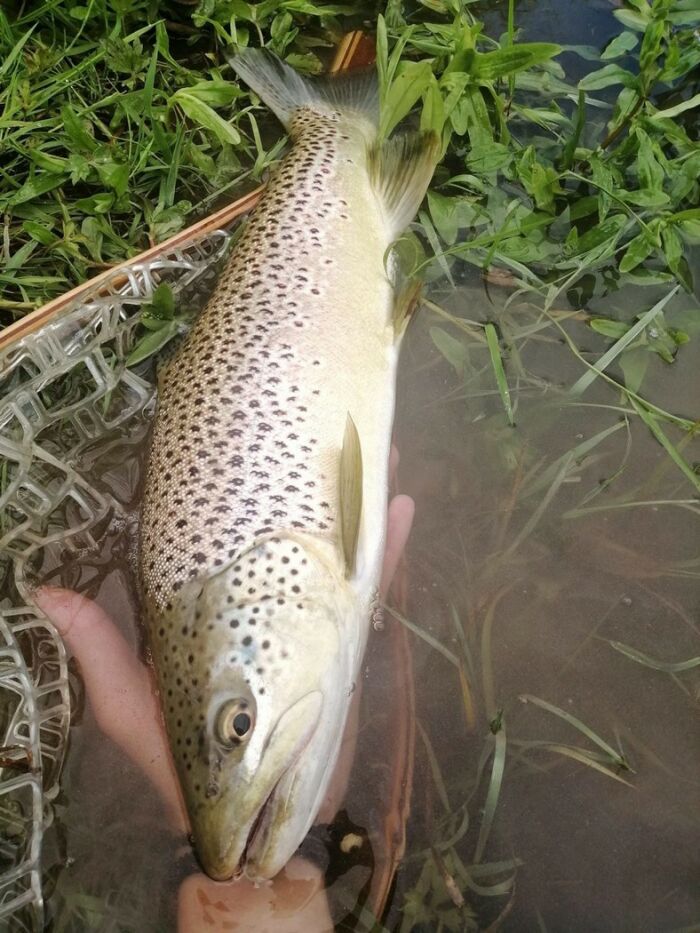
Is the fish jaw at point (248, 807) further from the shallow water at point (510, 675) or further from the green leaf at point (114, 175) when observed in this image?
the green leaf at point (114, 175)

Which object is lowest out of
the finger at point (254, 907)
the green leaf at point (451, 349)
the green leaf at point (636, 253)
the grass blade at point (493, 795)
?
the grass blade at point (493, 795)

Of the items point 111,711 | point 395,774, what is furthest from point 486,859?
point 111,711

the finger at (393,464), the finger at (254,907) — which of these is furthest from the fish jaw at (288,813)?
the finger at (393,464)

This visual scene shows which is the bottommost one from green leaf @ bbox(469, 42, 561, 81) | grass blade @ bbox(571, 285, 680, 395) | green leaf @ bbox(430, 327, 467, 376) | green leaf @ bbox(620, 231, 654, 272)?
grass blade @ bbox(571, 285, 680, 395)

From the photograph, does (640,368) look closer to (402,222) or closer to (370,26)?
(402,222)

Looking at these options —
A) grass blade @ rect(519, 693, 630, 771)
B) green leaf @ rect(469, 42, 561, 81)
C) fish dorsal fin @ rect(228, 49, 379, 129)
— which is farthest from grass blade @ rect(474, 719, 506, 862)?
fish dorsal fin @ rect(228, 49, 379, 129)

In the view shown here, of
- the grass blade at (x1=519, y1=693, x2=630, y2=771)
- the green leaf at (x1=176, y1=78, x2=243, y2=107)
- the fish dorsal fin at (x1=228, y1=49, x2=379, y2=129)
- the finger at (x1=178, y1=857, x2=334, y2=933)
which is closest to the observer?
the finger at (x1=178, y1=857, x2=334, y2=933)

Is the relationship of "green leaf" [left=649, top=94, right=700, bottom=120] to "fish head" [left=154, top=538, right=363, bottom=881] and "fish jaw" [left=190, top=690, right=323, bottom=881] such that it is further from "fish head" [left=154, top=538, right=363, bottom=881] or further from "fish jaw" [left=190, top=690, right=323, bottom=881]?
"fish jaw" [left=190, top=690, right=323, bottom=881]

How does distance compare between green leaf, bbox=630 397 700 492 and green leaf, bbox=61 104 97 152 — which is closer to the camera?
green leaf, bbox=630 397 700 492
